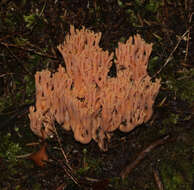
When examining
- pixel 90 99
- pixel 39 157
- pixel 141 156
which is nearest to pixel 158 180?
pixel 141 156

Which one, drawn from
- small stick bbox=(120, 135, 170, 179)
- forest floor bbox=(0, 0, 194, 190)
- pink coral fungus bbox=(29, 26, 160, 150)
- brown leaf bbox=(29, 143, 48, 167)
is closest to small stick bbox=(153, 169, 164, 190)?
forest floor bbox=(0, 0, 194, 190)

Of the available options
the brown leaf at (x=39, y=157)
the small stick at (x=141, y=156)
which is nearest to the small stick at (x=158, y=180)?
the small stick at (x=141, y=156)

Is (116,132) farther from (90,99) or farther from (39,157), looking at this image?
(39,157)

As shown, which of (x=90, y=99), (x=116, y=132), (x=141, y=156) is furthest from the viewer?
(x=116, y=132)

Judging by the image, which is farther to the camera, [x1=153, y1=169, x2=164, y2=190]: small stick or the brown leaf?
the brown leaf

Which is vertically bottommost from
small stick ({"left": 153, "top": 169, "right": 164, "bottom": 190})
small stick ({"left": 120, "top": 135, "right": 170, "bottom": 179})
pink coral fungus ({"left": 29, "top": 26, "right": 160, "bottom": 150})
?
small stick ({"left": 153, "top": 169, "right": 164, "bottom": 190})

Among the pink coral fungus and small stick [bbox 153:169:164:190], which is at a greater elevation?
the pink coral fungus

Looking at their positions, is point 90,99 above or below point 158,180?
above

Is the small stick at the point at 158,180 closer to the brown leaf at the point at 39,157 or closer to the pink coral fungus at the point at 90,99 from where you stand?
the pink coral fungus at the point at 90,99

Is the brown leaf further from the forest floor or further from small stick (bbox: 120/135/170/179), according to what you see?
small stick (bbox: 120/135/170/179)

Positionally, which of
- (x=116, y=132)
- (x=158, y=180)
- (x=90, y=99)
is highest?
(x=90, y=99)
